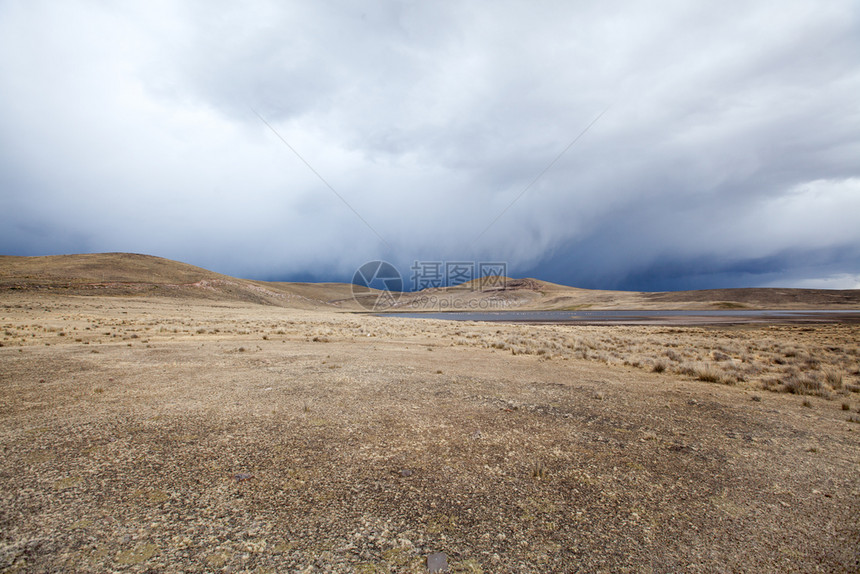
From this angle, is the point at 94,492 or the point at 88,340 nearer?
the point at 94,492

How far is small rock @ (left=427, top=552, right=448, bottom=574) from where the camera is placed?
118 inches

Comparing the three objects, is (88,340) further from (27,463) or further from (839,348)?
(839,348)

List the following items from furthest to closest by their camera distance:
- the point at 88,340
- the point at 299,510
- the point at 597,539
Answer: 1. the point at 88,340
2. the point at 299,510
3. the point at 597,539

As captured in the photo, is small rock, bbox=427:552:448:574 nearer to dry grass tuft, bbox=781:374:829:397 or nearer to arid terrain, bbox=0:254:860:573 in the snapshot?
arid terrain, bbox=0:254:860:573

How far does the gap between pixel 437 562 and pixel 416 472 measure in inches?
64.7

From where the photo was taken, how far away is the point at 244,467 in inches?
185

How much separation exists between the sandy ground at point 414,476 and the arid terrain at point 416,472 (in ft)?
0.09

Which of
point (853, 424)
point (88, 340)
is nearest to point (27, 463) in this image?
point (853, 424)

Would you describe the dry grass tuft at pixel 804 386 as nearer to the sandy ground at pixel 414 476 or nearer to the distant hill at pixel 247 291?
the sandy ground at pixel 414 476

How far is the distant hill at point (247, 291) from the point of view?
65.3 m

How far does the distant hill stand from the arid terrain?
68002mm

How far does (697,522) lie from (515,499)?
1.86 meters

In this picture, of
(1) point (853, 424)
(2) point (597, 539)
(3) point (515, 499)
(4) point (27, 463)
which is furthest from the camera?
(1) point (853, 424)

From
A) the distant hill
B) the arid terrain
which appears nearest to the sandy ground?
the arid terrain
